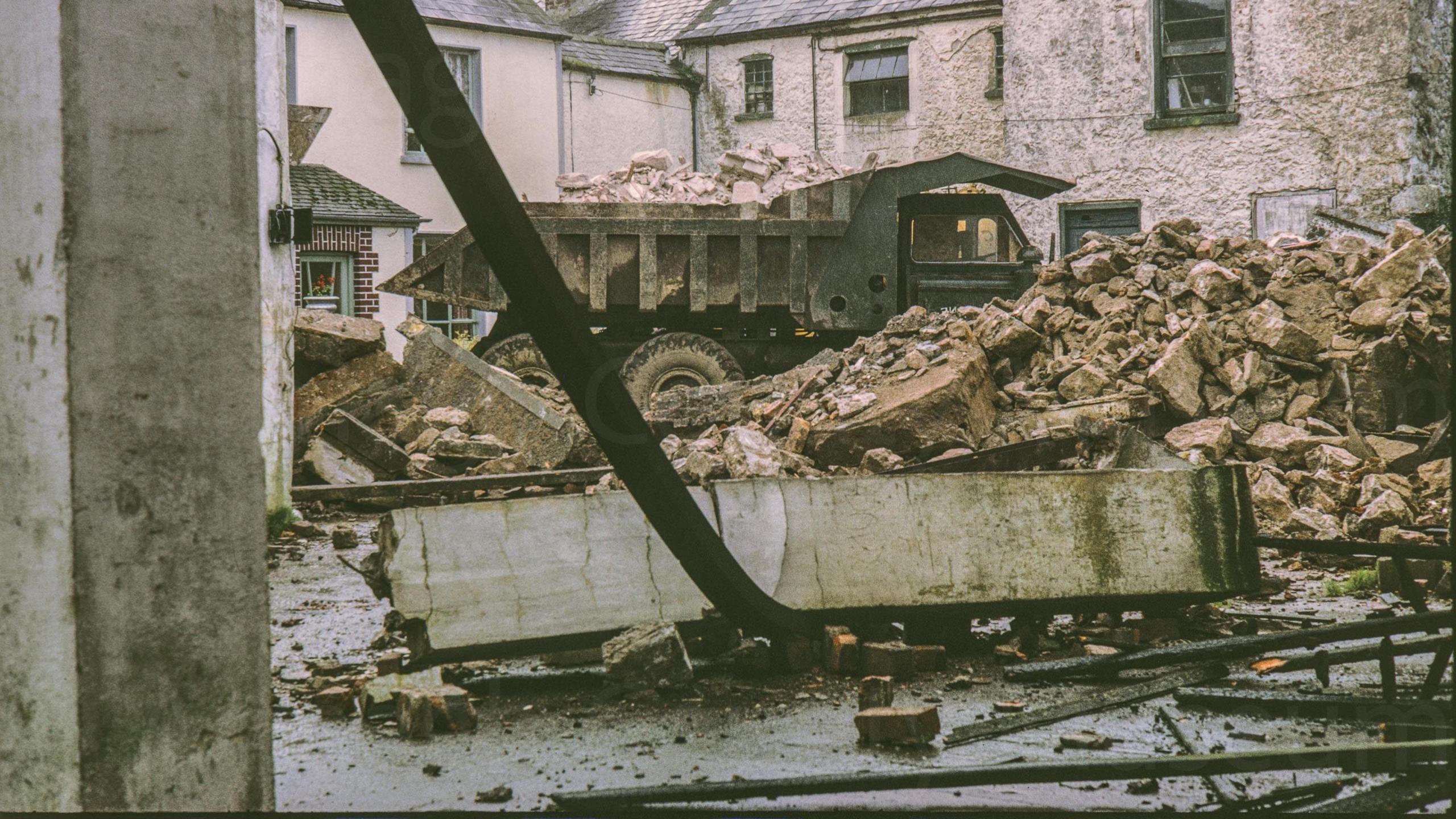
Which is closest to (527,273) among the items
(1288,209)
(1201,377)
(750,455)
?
(750,455)

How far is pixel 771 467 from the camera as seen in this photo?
7395 mm

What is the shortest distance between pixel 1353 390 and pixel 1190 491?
4376 mm

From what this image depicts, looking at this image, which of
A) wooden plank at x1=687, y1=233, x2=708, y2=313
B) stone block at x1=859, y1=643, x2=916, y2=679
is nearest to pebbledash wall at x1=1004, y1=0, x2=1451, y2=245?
wooden plank at x1=687, y1=233, x2=708, y2=313

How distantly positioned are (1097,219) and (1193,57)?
263 cm

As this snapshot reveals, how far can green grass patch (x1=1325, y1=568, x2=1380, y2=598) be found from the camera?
18.8 ft

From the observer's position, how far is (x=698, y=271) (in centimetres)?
1241

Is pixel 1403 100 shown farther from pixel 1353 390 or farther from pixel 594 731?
pixel 594 731

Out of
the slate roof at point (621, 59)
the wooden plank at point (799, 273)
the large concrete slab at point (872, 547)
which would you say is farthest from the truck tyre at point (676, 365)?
the slate roof at point (621, 59)

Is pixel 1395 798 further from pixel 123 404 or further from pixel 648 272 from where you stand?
pixel 648 272

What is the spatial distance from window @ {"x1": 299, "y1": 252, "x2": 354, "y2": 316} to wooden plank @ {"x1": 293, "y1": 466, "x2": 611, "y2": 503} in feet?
34.5

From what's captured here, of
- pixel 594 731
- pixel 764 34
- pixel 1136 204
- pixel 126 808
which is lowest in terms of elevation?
pixel 594 731

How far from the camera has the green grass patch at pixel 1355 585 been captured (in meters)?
5.72

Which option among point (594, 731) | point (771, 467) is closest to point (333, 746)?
point (594, 731)

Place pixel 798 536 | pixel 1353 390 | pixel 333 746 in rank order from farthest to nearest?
pixel 1353 390 → pixel 798 536 → pixel 333 746
